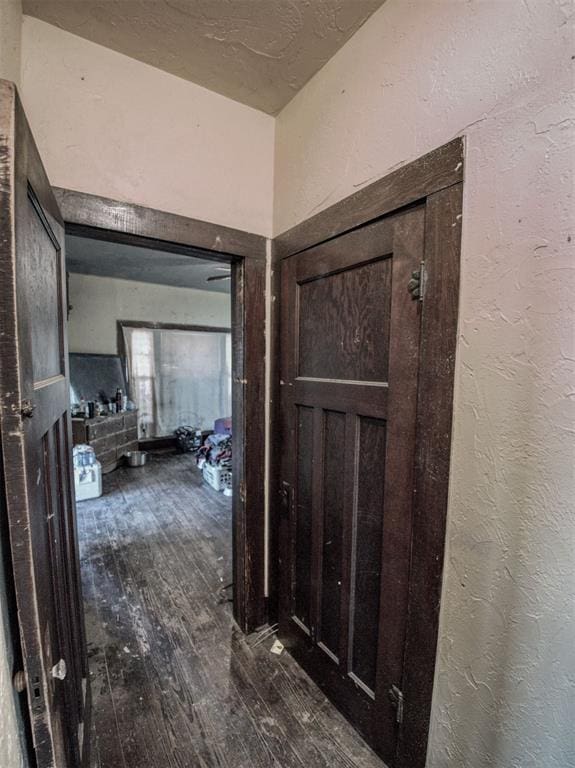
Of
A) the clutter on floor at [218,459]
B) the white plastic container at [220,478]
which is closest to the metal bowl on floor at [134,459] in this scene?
the clutter on floor at [218,459]

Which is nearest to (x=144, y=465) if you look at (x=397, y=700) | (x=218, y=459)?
(x=218, y=459)

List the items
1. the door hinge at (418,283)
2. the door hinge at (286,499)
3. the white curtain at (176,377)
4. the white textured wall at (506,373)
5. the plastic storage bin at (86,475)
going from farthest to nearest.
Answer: the white curtain at (176,377) < the plastic storage bin at (86,475) < the door hinge at (286,499) < the door hinge at (418,283) < the white textured wall at (506,373)

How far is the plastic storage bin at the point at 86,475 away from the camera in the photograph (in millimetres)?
3395

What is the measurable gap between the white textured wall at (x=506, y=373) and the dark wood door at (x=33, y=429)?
94 cm

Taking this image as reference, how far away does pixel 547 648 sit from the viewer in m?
0.72

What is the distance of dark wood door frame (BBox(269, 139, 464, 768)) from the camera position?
0.88 meters

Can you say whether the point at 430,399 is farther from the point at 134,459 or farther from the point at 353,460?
the point at 134,459

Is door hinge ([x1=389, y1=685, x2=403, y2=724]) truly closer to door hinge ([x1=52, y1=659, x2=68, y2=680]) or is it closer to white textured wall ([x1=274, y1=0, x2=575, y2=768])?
white textured wall ([x1=274, y1=0, x2=575, y2=768])

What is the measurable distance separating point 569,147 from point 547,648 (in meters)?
1.05

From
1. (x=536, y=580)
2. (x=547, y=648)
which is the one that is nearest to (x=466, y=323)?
(x=536, y=580)

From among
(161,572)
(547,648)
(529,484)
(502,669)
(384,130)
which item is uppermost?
(384,130)

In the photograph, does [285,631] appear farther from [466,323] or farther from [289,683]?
[466,323]

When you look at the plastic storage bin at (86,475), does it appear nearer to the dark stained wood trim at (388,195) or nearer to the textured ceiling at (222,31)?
the dark stained wood trim at (388,195)

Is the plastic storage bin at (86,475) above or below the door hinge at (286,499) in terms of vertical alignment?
below
